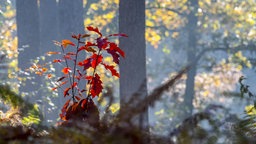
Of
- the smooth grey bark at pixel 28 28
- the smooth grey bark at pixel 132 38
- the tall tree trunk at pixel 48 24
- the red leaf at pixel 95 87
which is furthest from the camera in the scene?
the tall tree trunk at pixel 48 24

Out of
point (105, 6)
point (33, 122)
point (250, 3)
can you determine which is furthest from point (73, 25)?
point (33, 122)

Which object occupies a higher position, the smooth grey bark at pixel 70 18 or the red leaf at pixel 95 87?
the smooth grey bark at pixel 70 18

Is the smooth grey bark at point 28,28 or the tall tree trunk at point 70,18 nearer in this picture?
the tall tree trunk at point 70,18

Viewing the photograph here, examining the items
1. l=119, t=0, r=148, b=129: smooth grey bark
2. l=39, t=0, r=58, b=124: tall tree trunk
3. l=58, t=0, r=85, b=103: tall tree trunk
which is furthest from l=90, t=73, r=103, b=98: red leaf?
l=39, t=0, r=58, b=124: tall tree trunk

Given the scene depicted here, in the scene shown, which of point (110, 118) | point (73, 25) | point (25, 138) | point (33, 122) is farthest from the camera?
point (73, 25)

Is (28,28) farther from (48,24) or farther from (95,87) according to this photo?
(95,87)

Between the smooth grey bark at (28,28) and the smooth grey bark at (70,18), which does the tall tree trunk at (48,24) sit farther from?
the smooth grey bark at (70,18)

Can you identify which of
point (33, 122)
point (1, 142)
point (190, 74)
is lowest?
point (190, 74)

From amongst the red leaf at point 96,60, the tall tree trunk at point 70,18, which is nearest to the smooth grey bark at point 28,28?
the tall tree trunk at point 70,18

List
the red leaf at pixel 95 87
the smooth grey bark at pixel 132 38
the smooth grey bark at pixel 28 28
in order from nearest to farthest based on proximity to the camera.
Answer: the red leaf at pixel 95 87
the smooth grey bark at pixel 132 38
the smooth grey bark at pixel 28 28

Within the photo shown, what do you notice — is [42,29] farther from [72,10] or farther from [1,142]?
[1,142]

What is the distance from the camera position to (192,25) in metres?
25.4

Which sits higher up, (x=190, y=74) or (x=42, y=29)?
(x=42, y=29)

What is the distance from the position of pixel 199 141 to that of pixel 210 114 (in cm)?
24
